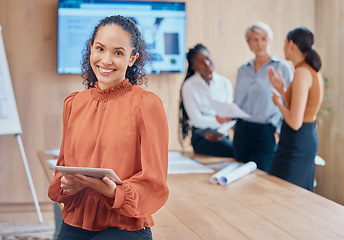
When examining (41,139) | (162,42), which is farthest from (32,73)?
(162,42)

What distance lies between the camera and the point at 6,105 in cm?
353

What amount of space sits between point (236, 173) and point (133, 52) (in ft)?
4.27

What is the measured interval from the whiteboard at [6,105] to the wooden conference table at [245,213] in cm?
174

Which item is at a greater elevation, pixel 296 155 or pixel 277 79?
pixel 277 79

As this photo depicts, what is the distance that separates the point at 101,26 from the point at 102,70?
0.11m

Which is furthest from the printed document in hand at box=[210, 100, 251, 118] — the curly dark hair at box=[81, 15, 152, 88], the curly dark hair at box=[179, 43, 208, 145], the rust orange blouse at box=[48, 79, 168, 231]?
the rust orange blouse at box=[48, 79, 168, 231]

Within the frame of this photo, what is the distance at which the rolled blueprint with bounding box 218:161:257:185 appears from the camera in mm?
2264

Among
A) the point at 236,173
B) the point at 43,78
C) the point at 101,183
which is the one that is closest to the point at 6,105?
the point at 43,78

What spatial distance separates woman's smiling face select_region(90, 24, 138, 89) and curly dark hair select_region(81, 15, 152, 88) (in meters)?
0.02

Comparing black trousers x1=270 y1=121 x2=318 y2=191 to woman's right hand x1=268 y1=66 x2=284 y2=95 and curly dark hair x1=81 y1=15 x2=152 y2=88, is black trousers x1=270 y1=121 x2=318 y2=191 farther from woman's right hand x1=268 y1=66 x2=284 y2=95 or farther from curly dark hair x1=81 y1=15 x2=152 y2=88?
curly dark hair x1=81 y1=15 x2=152 y2=88

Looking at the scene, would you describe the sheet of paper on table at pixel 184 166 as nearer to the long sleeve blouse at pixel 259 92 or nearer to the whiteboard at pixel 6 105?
the long sleeve blouse at pixel 259 92

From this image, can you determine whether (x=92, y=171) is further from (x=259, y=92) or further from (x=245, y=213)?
(x=259, y=92)

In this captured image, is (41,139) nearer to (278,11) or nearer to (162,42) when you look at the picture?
(162,42)

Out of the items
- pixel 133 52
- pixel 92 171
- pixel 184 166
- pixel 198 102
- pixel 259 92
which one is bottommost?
pixel 184 166
